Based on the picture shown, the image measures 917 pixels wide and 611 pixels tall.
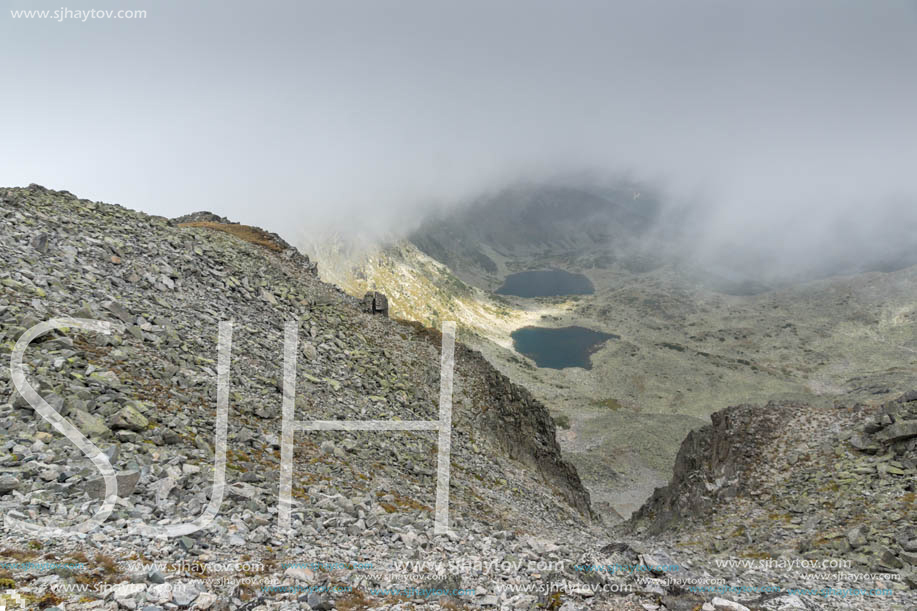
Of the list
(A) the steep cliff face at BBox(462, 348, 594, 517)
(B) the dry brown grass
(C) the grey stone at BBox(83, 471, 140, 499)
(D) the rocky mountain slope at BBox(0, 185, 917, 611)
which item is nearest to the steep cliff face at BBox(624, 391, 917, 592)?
(D) the rocky mountain slope at BBox(0, 185, 917, 611)

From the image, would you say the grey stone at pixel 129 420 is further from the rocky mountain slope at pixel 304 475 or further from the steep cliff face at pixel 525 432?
the steep cliff face at pixel 525 432

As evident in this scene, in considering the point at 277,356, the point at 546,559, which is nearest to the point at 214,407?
the point at 277,356

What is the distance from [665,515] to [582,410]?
297ft

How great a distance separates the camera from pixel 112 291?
19531 mm

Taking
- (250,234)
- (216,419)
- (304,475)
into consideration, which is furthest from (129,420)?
(250,234)

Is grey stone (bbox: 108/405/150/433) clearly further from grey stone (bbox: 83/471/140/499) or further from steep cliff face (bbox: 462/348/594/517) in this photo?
steep cliff face (bbox: 462/348/594/517)

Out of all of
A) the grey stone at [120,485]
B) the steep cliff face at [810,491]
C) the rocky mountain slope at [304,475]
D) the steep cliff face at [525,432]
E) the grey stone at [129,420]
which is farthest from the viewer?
the steep cliff face at [525,432]

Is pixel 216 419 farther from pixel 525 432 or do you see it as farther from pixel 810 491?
pixel 810 491

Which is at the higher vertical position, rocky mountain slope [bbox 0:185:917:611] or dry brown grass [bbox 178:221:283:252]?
dry brown grass [bbox 178:221:283:252]

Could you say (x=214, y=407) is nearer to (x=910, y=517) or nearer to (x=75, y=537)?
(x=75, y=537)

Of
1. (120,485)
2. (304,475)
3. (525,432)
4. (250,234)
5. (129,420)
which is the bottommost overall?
(304,475)

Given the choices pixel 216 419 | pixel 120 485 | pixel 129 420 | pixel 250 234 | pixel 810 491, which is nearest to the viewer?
pixel 120 485

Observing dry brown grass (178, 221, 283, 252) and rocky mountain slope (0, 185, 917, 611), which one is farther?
dry brown grass (178, 221, 283, 252)

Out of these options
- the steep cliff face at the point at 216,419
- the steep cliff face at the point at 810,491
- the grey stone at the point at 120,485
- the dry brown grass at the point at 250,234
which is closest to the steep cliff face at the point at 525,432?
the steep cliff face at the point at 216,419
